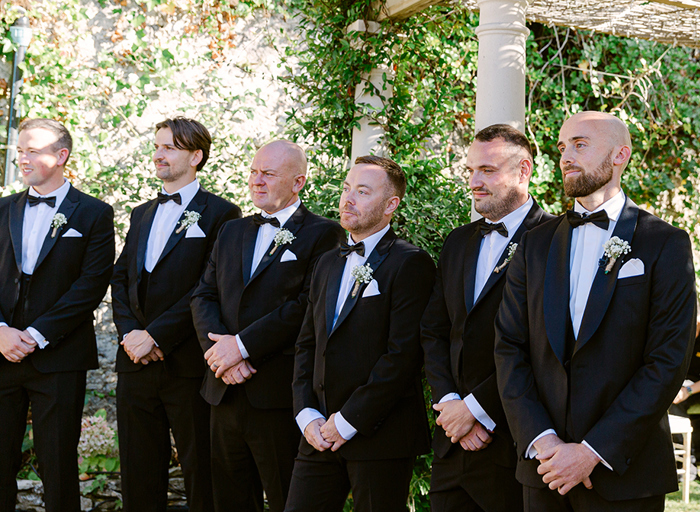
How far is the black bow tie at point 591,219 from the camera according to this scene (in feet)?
8.31

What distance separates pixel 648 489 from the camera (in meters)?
2.33

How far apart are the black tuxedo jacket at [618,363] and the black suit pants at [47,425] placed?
7.99 ft

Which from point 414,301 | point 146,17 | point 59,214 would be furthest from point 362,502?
point 146,17

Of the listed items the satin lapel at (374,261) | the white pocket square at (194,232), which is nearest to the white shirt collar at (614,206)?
the satin lapel at (374,261)

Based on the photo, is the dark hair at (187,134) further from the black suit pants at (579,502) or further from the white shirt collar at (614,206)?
the black suit pants at (579,502)

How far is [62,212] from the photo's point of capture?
404 cm

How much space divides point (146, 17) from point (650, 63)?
4.92m

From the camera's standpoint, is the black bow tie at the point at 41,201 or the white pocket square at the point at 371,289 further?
the black bow tie at the point at 41,201

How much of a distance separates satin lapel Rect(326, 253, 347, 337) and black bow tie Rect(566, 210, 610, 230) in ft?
3.40

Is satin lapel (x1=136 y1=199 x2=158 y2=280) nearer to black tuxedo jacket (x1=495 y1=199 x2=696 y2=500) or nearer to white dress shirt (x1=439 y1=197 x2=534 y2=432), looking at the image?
white dress shirt (x1=439 y1=197 x2=534 y2=432)

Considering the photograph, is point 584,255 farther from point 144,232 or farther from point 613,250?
point 144,232

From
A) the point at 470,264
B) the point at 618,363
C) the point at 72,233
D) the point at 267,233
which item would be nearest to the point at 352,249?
the point at 470,264

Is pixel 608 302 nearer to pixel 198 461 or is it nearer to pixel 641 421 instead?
pixel 641 421

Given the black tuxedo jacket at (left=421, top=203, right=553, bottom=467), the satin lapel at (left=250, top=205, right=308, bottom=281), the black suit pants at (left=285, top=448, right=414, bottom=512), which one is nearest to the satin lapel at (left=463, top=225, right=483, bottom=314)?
the black tuxedo jacket at (left=421, top=203, right=553, bottom=467)
